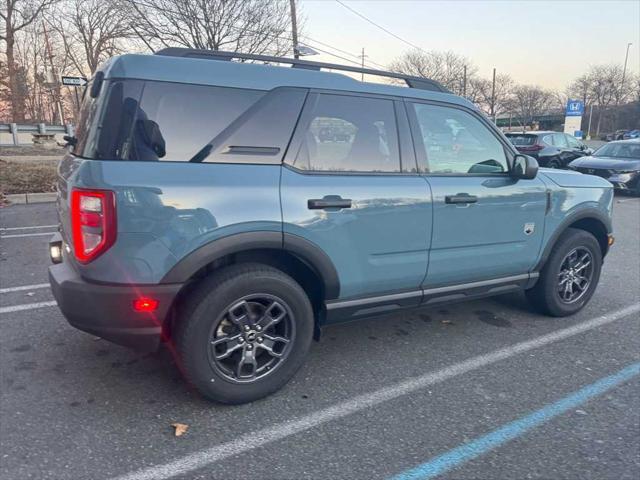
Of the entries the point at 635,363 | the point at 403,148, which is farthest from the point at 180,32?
the point at 635,363

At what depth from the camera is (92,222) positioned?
2.41m

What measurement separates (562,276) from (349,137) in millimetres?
2545

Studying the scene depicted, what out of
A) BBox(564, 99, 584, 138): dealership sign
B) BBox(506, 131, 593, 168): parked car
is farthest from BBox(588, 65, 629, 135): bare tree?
BBox(506, 131, 593, 168): parked car

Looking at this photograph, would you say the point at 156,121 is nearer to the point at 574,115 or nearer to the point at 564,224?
the point at 564,224

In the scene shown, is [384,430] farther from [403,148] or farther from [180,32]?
[180,32]

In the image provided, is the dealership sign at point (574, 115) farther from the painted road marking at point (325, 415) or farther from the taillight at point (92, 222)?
the taillight at point (92, 222)

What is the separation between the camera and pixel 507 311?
4.54 metres

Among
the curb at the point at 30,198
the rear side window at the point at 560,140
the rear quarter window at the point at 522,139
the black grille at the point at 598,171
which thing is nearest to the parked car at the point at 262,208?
the curb at the point at 30,198

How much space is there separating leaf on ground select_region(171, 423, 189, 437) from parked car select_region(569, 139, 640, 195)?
1320 centimetres

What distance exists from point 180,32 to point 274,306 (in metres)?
16.0

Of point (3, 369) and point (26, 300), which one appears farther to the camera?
point (26, 300)

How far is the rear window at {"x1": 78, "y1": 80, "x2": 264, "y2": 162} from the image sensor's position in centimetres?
247

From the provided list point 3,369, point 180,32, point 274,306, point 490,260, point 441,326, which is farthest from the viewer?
point 180,32

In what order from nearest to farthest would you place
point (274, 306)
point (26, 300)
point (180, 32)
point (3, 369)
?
1. point (274, 306)
2. point (3, 369)
3. point (26, 300)
4. point (180, 32)
